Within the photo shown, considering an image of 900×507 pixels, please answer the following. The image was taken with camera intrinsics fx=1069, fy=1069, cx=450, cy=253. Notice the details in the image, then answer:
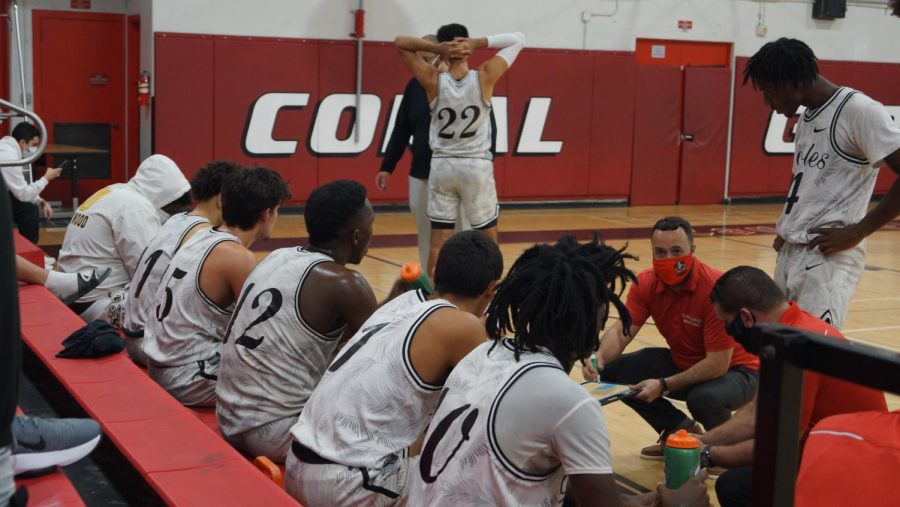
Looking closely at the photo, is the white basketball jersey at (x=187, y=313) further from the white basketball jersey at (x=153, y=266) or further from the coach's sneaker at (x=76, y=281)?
the coach's sneaker at (x=76, y=281)

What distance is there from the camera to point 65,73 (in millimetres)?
13992

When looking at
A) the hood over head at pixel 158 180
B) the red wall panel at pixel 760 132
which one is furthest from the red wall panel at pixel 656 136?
the hood over head at pixel 158 180

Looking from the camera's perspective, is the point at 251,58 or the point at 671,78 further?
the point at 671,78

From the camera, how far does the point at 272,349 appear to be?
12.4ft

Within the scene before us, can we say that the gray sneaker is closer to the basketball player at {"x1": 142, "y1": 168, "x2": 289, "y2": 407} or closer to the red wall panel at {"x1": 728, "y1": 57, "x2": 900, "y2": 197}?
the basketball player at {"x1": 142, "y1": 168, "x2": 289, "y2": 407}

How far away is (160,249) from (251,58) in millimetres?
9258

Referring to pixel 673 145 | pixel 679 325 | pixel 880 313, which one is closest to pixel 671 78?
pixel 673 145

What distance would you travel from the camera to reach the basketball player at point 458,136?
7.91 m

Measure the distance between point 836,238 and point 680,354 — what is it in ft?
3.25

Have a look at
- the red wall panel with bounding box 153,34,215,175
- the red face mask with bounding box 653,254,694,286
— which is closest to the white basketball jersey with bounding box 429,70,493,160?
the red face mask with bounding box 653,254,694,286

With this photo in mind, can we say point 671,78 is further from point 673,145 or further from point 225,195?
point 225,195

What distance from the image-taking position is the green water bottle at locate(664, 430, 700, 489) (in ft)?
11.8

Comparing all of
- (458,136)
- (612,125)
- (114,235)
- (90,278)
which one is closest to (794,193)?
(114,235)

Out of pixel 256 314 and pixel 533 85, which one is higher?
pixel 533 85
